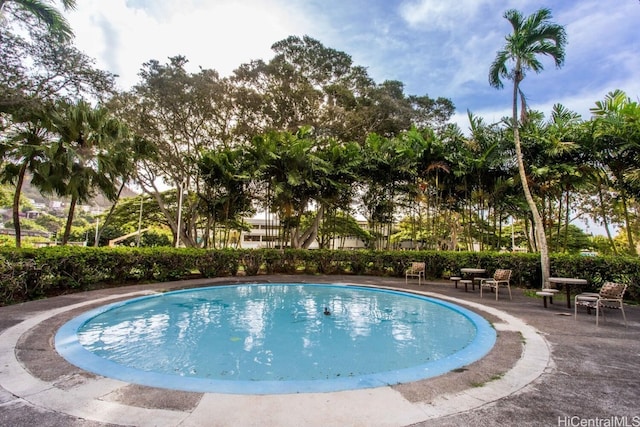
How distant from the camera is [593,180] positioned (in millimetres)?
11859

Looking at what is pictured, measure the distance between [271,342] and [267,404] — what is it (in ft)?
9.33

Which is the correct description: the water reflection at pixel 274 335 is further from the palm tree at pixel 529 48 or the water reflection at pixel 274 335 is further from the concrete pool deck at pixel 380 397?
the palm tree at pixel 529 48

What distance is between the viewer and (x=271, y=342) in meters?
5.69

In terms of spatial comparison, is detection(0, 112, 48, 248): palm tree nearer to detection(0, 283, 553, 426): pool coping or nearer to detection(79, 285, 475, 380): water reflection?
detection(79, 285, 475, 380): water reflection

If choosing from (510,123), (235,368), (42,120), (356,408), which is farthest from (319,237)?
(356,408)

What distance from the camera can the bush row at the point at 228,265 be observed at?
786 centimetres

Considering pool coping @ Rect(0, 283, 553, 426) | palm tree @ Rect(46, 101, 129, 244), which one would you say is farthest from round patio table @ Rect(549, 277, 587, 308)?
palm tree @ Rect(46, 101, 129, 244)

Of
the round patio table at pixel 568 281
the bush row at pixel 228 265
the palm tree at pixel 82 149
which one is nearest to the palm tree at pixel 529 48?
the bush row at pixel 228 265

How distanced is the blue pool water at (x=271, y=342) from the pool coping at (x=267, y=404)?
0.26 meters

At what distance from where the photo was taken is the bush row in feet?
25.8

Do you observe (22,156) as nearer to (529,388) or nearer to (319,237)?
(529,388)

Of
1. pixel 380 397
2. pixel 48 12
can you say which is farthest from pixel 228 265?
pixel 380 397

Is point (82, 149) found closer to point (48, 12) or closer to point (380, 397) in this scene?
point (48, 12)

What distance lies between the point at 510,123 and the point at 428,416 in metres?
12.0
